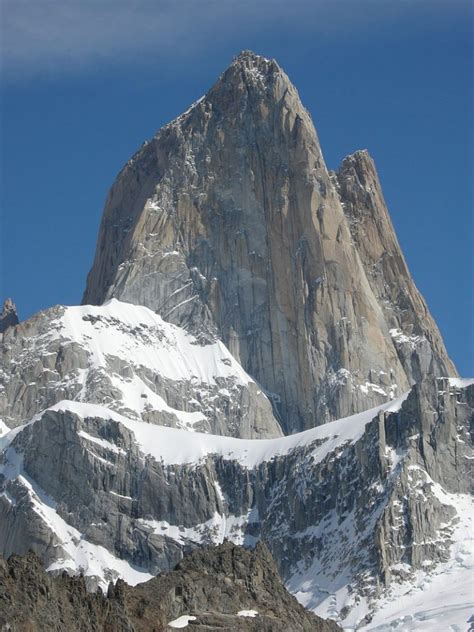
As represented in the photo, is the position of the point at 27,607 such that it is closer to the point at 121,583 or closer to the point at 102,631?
the point at 102,631

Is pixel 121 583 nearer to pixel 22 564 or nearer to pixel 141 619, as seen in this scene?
pixel 141 619

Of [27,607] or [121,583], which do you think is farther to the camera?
[121,583]

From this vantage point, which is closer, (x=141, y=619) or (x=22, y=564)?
(x=22, y=564)

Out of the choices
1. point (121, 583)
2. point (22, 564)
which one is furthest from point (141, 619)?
point (22, 564)

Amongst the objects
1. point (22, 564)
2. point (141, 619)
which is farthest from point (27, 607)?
point (141, 619)

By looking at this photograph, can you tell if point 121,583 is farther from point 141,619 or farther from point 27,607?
point 27,607
